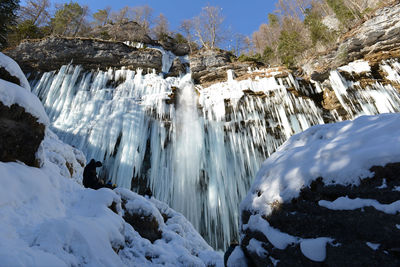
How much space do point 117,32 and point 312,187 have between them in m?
25.4

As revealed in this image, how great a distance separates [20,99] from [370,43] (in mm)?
15285

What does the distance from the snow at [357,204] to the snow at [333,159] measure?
0.48 feet

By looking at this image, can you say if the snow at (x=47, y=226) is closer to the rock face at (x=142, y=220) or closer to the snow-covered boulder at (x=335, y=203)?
the rock face at (x=142, y=220)

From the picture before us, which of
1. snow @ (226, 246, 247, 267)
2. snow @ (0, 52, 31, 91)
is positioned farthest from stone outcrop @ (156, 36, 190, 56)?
snow @ (226, 246, 247, 267)

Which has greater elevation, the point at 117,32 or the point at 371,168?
the point at 117,32

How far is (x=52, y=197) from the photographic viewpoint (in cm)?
299

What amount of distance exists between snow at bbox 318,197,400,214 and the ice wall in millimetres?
9011

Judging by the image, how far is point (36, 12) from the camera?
75.5ft

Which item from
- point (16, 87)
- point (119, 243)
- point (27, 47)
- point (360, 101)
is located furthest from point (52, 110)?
point (360, 101)

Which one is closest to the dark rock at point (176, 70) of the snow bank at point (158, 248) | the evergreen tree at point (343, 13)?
the snow bank at point (158, 248)

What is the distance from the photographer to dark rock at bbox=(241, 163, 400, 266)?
5.48 feet

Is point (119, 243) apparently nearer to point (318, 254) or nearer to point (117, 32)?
point (318, 254)

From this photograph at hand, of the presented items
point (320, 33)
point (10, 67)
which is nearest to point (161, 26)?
point (320, 33)

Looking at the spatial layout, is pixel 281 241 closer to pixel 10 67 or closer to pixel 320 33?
pixel 10 67
